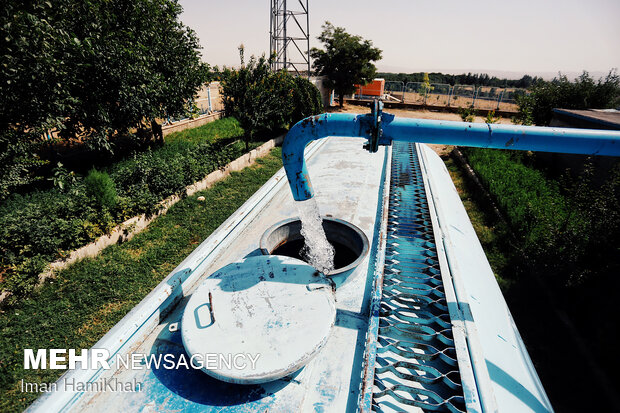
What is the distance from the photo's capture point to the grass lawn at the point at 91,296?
464 cm

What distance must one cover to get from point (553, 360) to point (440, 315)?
13.9ft

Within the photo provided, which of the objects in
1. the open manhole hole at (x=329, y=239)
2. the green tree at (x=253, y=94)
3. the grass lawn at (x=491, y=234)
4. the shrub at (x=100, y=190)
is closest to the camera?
the open manhole hole at (x=329, y=239)

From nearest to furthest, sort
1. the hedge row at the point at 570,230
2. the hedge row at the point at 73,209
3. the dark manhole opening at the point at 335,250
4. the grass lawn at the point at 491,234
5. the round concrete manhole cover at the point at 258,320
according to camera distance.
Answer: the round concrete manhole cover at the point at 258,320, the dark manhole opening at the point at 335,250, the hedge row at the point at 570,230, the hedge row at the point at 73,209, the grass lawn at the point at 491,234

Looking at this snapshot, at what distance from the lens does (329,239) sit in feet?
14.5

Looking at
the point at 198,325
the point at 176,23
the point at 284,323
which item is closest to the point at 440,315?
the point at 284,323

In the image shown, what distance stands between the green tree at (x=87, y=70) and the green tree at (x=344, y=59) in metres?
15.5

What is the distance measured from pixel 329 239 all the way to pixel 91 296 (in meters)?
5.10

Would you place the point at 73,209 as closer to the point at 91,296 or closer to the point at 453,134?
the point at 91,296

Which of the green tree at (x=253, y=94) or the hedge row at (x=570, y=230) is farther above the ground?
the green tree at (x=253, y=94)

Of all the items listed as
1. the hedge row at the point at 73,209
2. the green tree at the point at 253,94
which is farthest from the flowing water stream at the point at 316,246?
the green tree at the point at 253,94

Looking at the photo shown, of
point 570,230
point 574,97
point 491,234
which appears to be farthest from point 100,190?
point 574,97

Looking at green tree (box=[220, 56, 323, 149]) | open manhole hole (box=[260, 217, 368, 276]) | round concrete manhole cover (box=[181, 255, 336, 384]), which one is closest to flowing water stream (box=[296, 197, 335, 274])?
open manhole hole (box=[260, 217, 368, 276])

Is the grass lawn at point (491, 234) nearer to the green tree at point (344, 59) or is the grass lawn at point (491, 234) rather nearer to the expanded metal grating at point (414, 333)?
the expanded metal grating at point (414, 333)

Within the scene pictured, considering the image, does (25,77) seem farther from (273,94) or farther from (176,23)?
(273,94)
